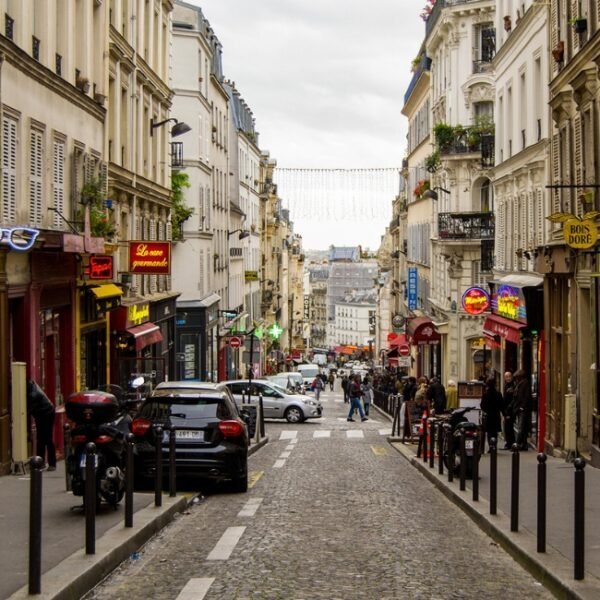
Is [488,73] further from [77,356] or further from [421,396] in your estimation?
[77,356]

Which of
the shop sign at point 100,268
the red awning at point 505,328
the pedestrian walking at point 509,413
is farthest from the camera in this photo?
the red awning at point 505,328

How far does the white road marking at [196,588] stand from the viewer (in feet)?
30.5

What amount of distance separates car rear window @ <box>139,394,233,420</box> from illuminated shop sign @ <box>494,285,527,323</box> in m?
11.1

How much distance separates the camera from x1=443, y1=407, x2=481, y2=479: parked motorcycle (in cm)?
1758

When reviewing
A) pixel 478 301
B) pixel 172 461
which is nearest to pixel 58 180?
pixel 172 461

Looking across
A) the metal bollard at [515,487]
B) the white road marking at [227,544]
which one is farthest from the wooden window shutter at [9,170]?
the metal bollard at [515,487]

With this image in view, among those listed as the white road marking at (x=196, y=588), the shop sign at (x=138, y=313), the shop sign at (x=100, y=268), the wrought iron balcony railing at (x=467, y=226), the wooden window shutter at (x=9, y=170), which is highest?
the wrought iron balcony railing at (x=467, y=226)

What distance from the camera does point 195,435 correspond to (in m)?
16.5

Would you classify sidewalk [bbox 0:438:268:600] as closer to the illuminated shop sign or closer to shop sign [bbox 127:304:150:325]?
the illuminated shop sign

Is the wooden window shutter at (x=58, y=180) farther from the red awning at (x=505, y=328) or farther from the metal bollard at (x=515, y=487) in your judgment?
the metal bollard at (x=515, y=487)

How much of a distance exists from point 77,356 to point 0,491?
8668mm

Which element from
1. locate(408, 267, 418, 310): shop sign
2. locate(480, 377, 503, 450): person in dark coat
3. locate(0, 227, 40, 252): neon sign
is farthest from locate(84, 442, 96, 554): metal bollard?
locate(408, 267, 418, 310): shop sign

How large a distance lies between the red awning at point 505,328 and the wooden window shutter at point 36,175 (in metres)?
11.3

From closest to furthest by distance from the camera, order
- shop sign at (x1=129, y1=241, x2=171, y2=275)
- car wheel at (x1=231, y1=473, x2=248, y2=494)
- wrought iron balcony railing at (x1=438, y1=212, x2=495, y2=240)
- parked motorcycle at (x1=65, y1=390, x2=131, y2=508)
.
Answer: parked motorcycle at (x1=65, y1=390, x2=131, y2=508) < car wheel at (x1=231, y1=473, x2=248, y2=494) < shop sign at (x1=129, y1=241, x2=171, y2=275) < wrought iron balcony railing at (x1=438, y1=212, x2=495, y2=240)
